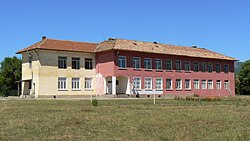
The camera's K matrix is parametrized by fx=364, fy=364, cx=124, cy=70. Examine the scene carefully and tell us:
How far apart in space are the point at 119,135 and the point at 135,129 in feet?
4.19

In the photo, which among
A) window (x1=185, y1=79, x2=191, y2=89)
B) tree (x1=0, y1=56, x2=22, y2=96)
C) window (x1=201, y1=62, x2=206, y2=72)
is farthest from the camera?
tree (x1=0, y1=56, x2=22, y2=96)

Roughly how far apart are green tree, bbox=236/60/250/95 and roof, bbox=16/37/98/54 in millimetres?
33849

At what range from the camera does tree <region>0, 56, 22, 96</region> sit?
71.6 metres

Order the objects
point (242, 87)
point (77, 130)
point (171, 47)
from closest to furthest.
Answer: point (77, 130), point (171, 47), point (242, 87)

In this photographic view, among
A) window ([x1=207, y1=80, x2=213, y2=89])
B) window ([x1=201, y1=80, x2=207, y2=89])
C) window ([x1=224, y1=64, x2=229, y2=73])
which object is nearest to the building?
window ([x1=201, y1=80, x2=207, y2=89])

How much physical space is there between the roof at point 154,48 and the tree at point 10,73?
2628cm

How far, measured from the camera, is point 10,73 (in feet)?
238

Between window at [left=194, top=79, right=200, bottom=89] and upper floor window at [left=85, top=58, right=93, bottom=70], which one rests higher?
upper floor window at [left=85, top=58, right=93, bottom=70]

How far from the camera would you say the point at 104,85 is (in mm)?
50156

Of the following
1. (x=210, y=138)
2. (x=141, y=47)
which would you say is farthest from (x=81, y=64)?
(x=210, y=138)

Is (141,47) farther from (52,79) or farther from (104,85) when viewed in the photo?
(52,79)

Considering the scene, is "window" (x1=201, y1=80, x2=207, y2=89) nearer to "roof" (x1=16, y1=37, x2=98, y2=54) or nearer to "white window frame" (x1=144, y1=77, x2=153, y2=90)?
"white window frame" (x1=144, y1=77, x2=153, y2=90)

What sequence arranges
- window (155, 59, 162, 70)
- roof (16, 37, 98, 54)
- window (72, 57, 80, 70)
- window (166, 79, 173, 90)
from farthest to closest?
window (166, 79, 173, 90) → window (155, 59, 162, 70) → window (72, 57, 80, 70) → roof (16, 37, 98, 54)

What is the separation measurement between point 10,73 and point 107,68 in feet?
102
